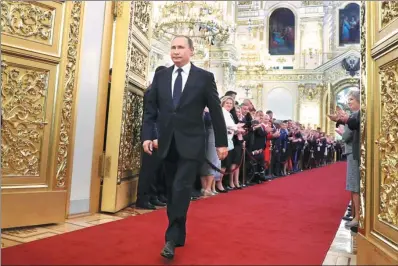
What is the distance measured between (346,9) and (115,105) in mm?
18293

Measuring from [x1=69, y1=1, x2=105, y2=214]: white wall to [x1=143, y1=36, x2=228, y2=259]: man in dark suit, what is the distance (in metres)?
1.03

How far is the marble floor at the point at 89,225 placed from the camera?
2062 mm

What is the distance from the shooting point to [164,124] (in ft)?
6.86

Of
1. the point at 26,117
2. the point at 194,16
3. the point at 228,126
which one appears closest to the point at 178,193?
the point at 26,117

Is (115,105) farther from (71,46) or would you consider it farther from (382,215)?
(382,215)

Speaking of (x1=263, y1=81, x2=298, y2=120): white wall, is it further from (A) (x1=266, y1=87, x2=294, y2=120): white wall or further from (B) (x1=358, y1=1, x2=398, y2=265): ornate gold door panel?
(B) (x1=358, y1=1, x2=398, y2=265): ornate gold door panel

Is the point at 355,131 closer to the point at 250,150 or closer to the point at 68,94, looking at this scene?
the point at 68,94

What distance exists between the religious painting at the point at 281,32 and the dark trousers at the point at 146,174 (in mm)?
16749

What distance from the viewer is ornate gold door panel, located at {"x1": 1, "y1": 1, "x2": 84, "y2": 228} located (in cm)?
246

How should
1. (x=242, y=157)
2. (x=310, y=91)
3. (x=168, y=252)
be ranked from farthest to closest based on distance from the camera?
(x=310, y=91) < (x=242, y=157) < (x=168, y=252)

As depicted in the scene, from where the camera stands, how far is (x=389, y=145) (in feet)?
6.29

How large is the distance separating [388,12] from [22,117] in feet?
7.71

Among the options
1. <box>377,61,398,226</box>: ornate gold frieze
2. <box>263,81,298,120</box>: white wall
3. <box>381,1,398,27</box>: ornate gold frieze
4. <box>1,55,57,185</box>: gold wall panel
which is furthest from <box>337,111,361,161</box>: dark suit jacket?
<box>263,81,298,120</box>: white wall

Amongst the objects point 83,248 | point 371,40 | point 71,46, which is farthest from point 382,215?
point 71,46
